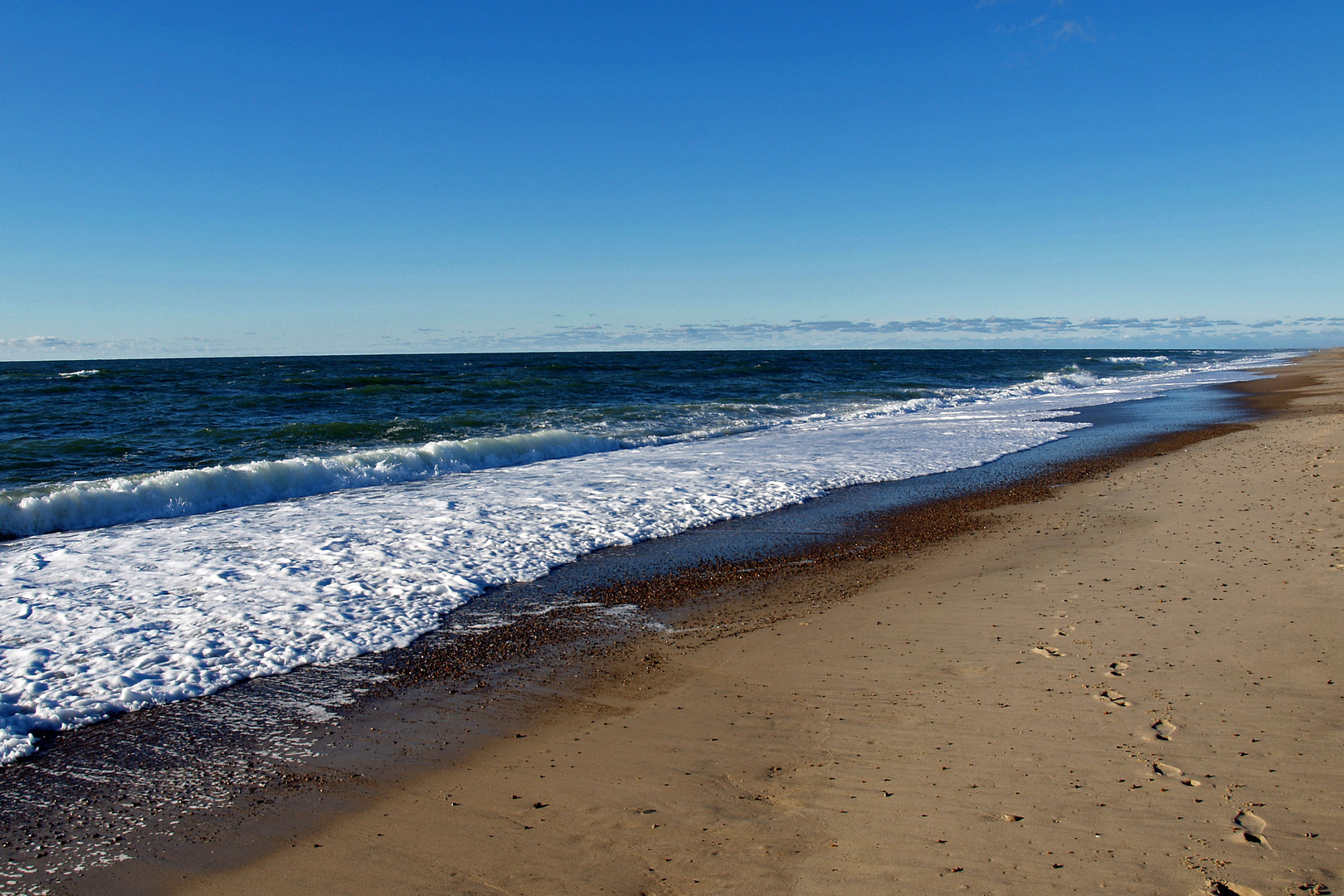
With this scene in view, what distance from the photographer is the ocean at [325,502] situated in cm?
538

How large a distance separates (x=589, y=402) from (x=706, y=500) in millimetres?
18552

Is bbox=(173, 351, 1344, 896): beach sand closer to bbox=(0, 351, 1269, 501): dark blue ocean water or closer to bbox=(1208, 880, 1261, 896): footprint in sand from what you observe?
bbox=(1208, 880, 1261, 896): footprint in sand

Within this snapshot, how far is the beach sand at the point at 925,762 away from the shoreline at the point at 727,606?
54 millimetres

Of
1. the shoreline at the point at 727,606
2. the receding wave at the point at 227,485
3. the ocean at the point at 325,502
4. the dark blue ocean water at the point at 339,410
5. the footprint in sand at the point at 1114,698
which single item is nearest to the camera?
the shoreline at the point at 727,606

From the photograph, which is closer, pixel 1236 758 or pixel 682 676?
pixel 1236 758

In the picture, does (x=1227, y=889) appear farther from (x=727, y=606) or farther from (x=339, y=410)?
(x=339, y=410)

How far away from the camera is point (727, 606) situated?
20.6ft

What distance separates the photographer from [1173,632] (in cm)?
507

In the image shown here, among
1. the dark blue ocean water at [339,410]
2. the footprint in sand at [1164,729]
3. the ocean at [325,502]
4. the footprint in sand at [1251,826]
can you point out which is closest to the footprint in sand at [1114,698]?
the footprint in sand at [1164,729]

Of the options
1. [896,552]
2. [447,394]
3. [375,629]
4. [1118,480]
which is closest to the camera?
[375,629]

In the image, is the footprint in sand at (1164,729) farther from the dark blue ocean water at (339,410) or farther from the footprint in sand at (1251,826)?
the dark blue ocean water at (339,410)

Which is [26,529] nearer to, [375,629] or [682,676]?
[375,629]

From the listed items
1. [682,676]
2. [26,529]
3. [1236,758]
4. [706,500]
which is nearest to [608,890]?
[682,676]

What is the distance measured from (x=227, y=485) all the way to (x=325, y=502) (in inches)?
70.6
